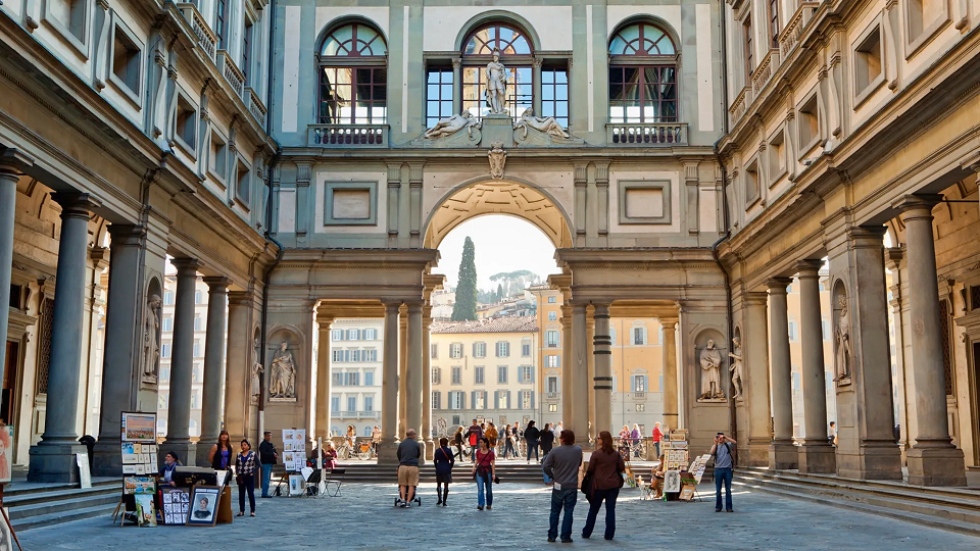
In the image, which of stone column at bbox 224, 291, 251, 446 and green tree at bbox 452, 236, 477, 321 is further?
green tree at bbox 452, 236, 477, 321

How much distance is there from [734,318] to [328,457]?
523 inches

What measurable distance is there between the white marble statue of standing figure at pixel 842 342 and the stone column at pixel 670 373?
53.1 ft

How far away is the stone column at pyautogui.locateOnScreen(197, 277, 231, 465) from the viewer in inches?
1141

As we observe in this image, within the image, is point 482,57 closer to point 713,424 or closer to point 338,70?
point 338,70

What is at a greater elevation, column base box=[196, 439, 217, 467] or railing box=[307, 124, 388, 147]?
railing box=[307, 124, 388, 147]

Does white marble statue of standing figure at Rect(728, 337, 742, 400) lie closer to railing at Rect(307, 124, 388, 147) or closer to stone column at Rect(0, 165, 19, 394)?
railing at Rect(307, 124, 388, 147)

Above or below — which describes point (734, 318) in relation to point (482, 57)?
below

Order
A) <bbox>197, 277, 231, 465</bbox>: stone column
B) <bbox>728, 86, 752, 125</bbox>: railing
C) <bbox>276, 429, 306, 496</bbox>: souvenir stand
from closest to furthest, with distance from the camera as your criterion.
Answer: <bbox>276, 429, 306, 496</bbox>: souvenir stand → <bbox>197, 277, 231, 465</bbox>: stone column → <bbox>728, 86, 752, 125</bbox>: railing

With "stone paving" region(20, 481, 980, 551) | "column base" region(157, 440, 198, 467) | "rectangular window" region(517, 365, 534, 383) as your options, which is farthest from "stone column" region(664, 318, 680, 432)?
"rectangular window" region(517, 365, 534, 383)

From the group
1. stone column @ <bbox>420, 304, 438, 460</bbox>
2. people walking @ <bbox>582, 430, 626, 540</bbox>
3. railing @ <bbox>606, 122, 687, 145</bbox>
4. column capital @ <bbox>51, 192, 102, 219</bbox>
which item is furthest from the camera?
stone column @ <bbox>420, 304, 438, 460</bbox>

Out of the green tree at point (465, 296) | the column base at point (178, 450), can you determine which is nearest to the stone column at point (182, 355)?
the column base at point (178, 450)

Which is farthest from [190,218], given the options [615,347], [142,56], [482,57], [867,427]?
[615,347]

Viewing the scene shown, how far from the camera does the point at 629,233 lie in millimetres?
33469

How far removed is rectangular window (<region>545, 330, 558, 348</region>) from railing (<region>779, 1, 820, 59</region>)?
64978 millimetres
